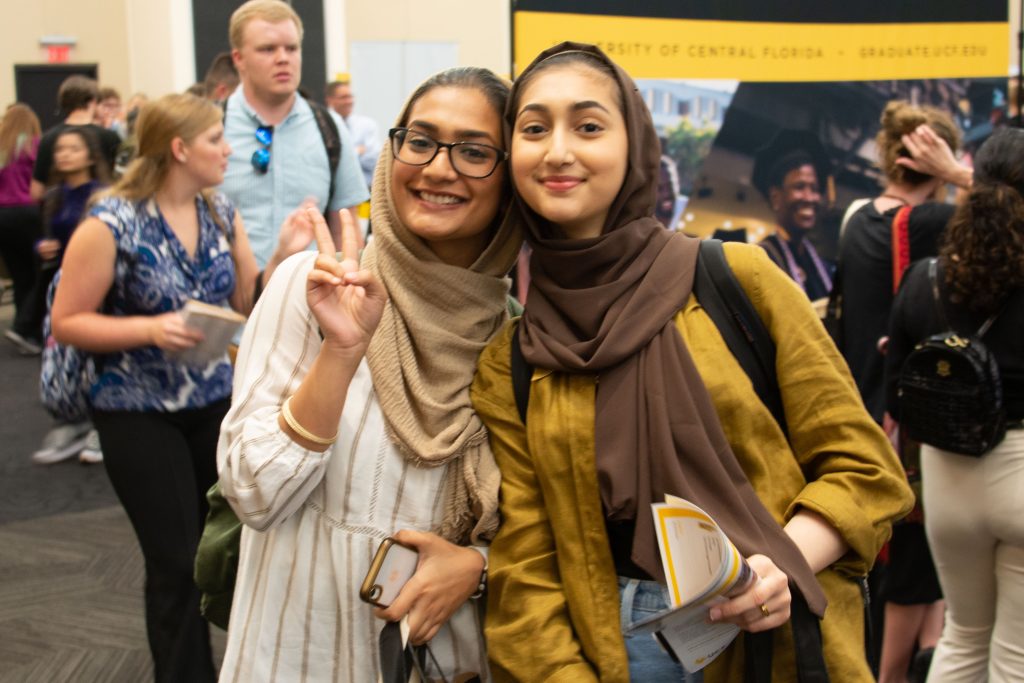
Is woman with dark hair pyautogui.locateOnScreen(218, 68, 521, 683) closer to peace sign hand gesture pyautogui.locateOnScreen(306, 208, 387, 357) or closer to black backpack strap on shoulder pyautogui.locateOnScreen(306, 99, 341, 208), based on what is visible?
peace sign hand gesture pyautogui.locateOnScreen(306, 208, 387, 357)

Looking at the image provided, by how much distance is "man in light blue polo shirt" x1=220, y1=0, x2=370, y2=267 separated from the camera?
391 centimetres

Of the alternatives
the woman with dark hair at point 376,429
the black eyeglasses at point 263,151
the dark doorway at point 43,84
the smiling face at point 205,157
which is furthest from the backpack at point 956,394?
the dark doorway at point 43,84

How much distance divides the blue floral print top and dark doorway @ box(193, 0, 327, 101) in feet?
35.8

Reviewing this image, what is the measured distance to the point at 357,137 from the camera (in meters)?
8.96

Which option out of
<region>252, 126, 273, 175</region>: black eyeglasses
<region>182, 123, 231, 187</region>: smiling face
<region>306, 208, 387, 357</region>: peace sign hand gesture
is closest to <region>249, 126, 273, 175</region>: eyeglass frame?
<region>252, 126, 273, 175</region>: black eyeglasses

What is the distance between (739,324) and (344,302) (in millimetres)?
622

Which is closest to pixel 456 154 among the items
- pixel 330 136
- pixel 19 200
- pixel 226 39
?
pixel 330 136

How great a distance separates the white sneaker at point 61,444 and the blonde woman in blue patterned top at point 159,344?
12.1 ft

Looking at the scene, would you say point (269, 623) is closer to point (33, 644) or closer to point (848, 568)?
point (848, 568)

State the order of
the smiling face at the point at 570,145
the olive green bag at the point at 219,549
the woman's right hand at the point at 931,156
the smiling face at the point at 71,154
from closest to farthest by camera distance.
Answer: the smiling face at the point at 570,145 < the olive green bag at the point at 219,549 < the woman's right hand at the point at 931,156 < the smiling face at the point at 71,154

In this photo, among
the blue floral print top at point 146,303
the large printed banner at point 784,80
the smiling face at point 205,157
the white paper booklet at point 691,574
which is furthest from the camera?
the large printed banner at point 784,80

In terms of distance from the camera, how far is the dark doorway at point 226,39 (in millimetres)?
13328

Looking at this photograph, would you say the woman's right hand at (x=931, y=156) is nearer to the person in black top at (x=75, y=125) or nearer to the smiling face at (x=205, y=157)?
the smiling face at (x=205, y=157)

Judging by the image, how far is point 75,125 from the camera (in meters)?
6.97
